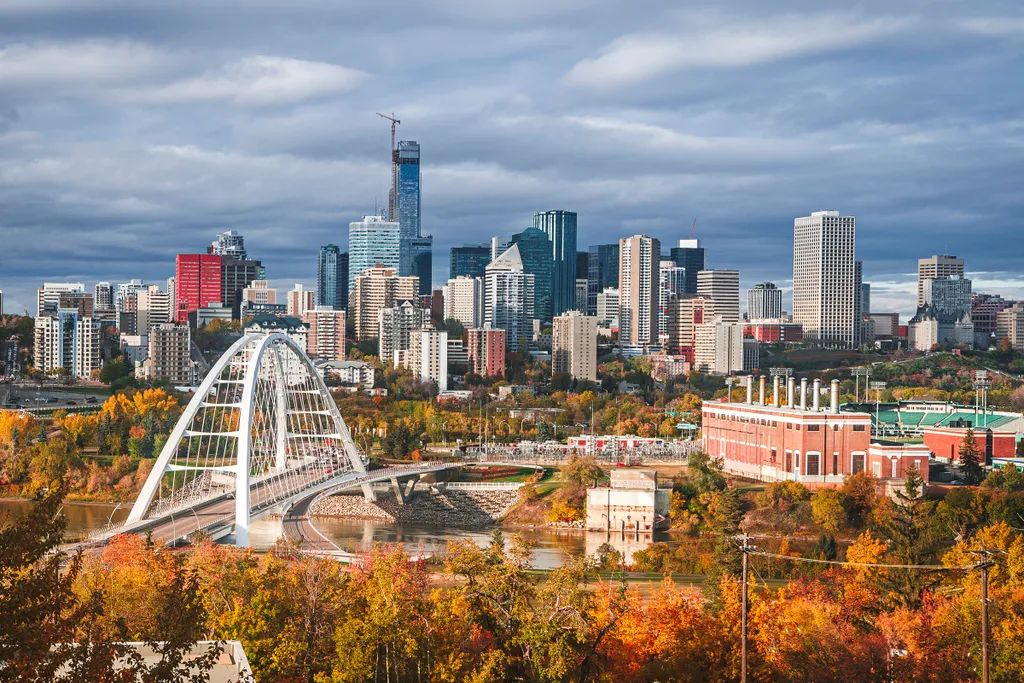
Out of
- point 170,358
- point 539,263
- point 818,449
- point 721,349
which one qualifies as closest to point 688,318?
point 721,349

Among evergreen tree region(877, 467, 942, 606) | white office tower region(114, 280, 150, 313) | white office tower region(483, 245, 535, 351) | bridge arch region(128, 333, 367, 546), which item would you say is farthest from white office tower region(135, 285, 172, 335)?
evergreen tree region(877, 467, 942, 606)

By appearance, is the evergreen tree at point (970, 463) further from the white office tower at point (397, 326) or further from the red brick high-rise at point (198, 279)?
the red brick high-rise at point (198, 279)

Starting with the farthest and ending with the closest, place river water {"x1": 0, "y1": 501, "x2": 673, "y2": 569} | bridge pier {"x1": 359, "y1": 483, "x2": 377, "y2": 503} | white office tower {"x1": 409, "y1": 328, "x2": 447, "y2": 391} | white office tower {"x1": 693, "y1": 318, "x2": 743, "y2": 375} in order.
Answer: white office tower {"x1": 693, "y1": 318, "x2": 743, "y2": 375}, white office tower {"x1": 409, "y1": 328, "x2": 447, "y2": 391}, bridge pier {"x1": 359, "y1": 483, "x2": 377, "y2": 503}, river water {"x1": 0, "y1": 501, "x2": 673, "y2": 569}

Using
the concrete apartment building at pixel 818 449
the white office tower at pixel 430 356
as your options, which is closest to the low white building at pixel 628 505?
the concrete apartment building at pixel 818 449

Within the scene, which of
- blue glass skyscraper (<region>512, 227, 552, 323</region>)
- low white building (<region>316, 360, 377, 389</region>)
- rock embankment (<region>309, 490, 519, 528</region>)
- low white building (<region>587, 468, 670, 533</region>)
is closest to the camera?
low white building (<region>587, 468, 670, 533</region>)

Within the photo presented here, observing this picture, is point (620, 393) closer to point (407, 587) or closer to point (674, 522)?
point (674, 522)

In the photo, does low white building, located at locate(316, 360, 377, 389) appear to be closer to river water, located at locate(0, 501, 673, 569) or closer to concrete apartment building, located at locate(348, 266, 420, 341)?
concrete apartment building, located at locate(348, 266, 420, 341)

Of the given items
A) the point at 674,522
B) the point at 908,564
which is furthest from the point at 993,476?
the point at 908,564
